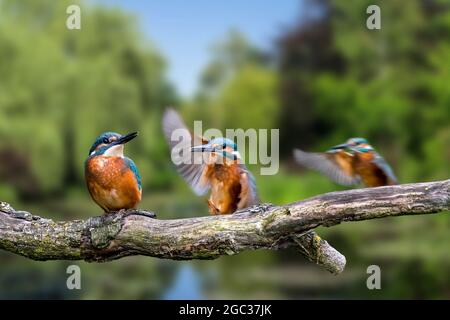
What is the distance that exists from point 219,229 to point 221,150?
643 mm

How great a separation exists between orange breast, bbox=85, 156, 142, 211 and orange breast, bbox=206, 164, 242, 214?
1.67 ft

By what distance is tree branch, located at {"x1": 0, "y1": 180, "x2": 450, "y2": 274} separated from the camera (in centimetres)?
282

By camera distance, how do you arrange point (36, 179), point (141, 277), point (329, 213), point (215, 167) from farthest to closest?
1. point (36, 179)
2. point (141, 277)
3. point (215, 167)
4. point (329, 213)

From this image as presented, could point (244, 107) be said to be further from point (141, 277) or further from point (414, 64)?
point (141, 277)

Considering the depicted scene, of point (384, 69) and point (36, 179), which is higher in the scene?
point (384, 69)

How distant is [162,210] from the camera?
Answer: 639 inches

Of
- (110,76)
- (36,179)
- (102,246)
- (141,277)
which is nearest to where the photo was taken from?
(102,246)

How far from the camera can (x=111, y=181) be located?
312 centimetres

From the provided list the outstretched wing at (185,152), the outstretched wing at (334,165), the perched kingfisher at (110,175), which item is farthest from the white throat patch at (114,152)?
the outstretched wing at (334,165)

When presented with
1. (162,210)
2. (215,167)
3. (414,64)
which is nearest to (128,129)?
(162,210)

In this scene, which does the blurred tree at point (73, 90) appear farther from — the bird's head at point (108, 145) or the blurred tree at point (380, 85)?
the bird's head at point (108, 145)

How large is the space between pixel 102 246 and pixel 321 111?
18.4m

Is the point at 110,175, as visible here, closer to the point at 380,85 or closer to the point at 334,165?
the point at 334,165

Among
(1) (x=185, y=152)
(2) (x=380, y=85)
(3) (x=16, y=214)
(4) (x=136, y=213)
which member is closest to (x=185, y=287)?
(2) (x=380, y=85)
